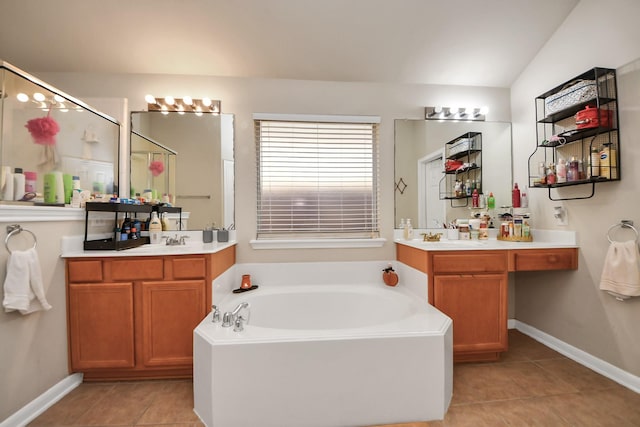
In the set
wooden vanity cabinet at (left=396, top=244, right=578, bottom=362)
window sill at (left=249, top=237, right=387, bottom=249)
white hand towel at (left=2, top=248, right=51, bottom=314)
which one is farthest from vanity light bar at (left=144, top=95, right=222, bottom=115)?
wooden vanity cabinet at (left=396, top=244, right=578, bottom=362)

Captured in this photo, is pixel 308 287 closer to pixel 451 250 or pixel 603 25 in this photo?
pixel 451 250

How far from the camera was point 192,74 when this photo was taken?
243 cm

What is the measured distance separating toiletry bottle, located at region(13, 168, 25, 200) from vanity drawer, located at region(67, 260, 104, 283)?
0.47 meters

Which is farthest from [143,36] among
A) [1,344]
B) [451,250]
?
[451,250]

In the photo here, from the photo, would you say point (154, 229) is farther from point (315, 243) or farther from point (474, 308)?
point (474, 308)

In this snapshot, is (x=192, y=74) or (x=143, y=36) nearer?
(x=143, y=36)

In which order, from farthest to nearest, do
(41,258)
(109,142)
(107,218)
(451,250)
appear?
(109,142) → (107,218) → (451,250) → (41,258)

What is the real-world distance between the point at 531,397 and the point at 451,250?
958mm

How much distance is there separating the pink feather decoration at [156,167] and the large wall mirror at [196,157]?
0.19ft

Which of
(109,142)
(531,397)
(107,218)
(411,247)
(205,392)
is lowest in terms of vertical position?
(531,397)

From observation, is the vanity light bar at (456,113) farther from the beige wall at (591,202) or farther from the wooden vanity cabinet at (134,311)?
the wooden vanity cabinet at (134,311)

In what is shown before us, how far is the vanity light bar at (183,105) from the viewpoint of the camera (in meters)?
2.40

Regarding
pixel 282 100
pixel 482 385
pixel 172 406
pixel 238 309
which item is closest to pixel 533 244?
pixel 482 385

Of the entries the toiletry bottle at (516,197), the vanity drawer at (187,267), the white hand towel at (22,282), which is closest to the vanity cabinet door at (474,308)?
the toiletry bottle at (516,197)
